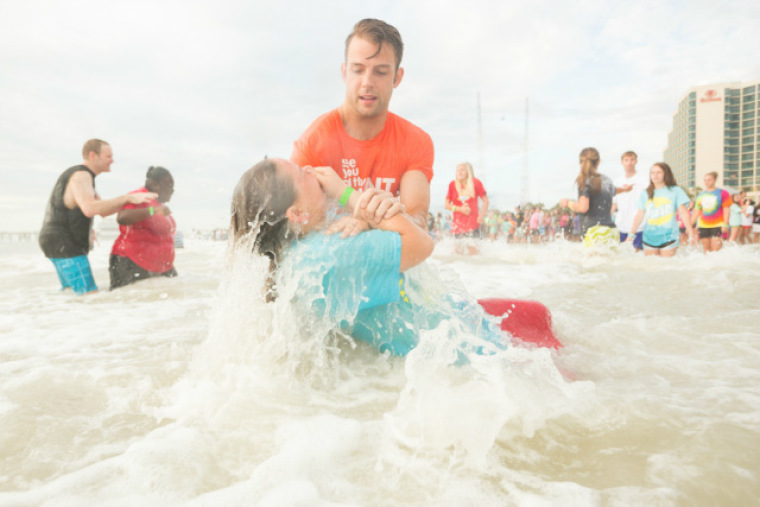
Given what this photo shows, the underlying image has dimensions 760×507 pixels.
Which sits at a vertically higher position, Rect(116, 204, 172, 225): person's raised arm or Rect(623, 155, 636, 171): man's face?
Rect(623, 155, 636, 171): man's face

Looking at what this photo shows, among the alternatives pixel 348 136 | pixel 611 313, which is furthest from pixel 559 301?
pixel 348 136

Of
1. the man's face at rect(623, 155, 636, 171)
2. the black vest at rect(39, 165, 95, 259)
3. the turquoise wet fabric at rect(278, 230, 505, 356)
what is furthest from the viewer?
the man's face at rect(623, 155, 636, 171)

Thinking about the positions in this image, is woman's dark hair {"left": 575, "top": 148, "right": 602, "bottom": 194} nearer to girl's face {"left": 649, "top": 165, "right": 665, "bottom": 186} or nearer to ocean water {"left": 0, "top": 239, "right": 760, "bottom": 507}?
girl's face {"left": 649, "top": 165, "right": 665, "bottom": 186}

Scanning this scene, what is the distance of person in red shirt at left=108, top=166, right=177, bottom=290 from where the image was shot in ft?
19.5

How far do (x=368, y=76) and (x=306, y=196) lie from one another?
3.43 feet

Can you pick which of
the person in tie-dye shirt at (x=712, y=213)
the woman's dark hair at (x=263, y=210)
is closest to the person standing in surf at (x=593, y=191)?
the person in tie-dye shirt at (x=712, y=213)

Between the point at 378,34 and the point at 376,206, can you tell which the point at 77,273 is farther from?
the point at 376,206

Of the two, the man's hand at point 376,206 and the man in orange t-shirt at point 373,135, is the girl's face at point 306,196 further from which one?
the man in orange t-shirt at point 373,135

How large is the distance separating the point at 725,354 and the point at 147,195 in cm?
595

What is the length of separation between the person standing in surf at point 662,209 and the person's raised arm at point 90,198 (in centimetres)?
738

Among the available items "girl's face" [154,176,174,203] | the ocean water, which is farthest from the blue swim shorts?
the ocean water

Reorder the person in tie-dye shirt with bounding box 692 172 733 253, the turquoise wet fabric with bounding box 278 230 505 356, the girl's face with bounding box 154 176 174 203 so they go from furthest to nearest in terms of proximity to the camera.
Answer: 1. the person in tie-dye shirt with bounding box 692 172 733 253
2. the girl's face with bounding box 154 176 174 203
3. the turquoise wet fabric with bounding box 278 230 505 356

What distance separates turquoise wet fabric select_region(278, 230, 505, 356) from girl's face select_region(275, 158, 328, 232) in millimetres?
84

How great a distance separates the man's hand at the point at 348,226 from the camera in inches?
80.5
